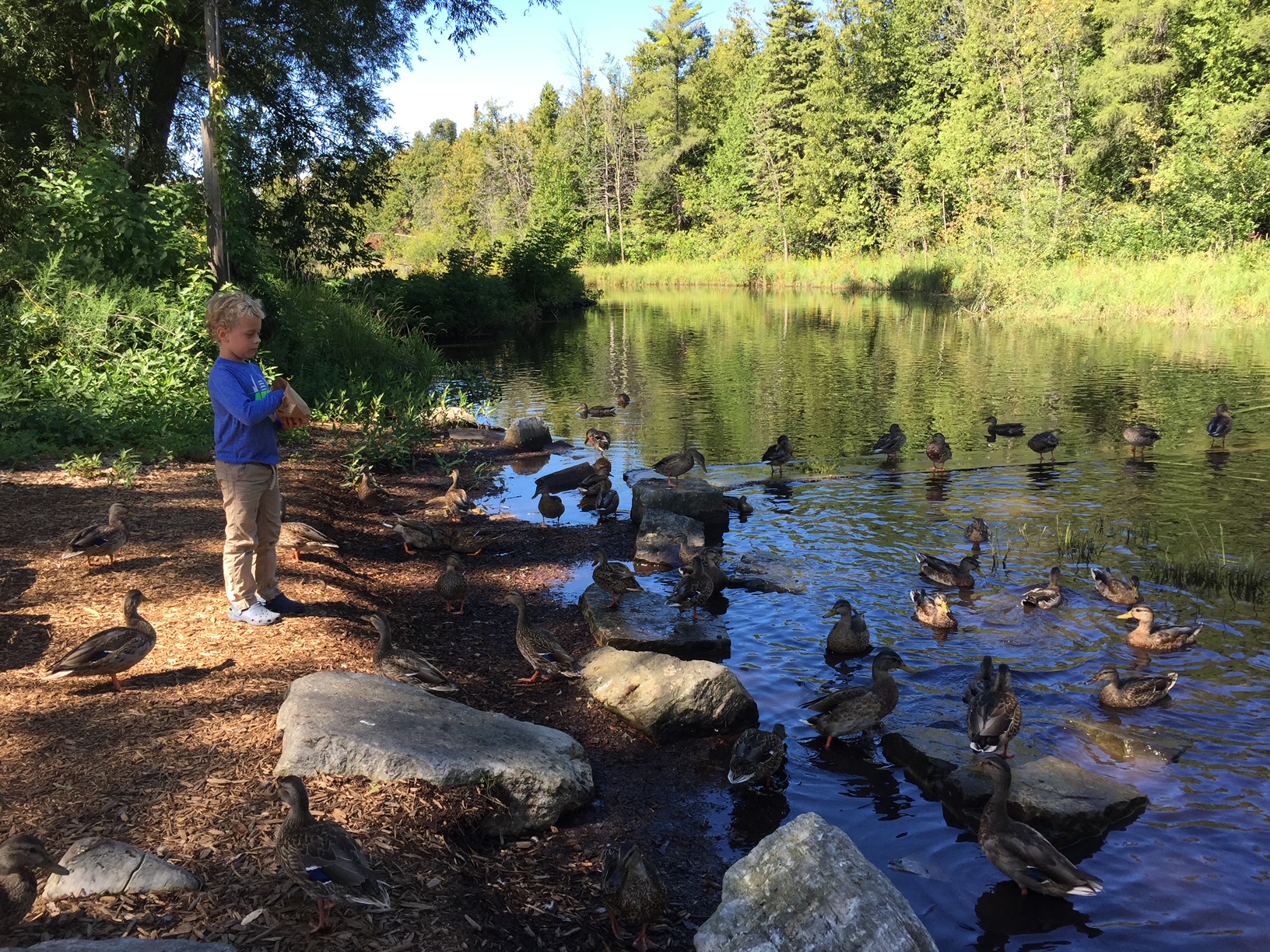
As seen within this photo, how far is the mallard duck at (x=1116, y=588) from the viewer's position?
961cm

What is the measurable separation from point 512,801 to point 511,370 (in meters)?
26.4

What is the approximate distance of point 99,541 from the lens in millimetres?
7793

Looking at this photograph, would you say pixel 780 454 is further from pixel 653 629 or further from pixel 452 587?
pixel 452 587

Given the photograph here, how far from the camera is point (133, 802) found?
15.0 feet

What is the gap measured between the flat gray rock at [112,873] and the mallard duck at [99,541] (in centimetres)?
440

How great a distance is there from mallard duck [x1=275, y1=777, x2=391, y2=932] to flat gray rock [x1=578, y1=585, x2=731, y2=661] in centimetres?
447

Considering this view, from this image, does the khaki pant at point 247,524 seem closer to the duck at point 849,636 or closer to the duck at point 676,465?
the duck at point 849,636

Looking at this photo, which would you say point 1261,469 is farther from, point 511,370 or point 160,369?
point 511,370

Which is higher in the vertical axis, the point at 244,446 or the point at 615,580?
the point at 244,446

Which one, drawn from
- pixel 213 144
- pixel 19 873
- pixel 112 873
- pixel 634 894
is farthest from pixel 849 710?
pixel 213 144

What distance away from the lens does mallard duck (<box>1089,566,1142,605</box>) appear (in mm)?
9609

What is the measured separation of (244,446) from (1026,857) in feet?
20.2

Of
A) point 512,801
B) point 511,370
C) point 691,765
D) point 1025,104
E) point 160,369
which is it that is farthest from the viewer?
point 1025,104

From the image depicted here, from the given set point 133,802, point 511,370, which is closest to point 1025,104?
point 511,370
